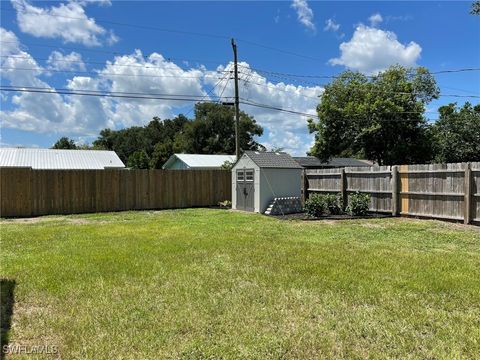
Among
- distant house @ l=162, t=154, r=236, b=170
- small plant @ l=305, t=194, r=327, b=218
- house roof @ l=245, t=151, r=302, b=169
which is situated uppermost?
distant house @ l=162, t=154, r=236, b=170

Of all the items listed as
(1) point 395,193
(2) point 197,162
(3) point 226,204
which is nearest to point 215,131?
(2) point 197,162

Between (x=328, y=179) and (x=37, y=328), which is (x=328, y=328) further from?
(x=328, y=179)

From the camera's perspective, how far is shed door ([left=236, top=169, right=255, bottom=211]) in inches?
607

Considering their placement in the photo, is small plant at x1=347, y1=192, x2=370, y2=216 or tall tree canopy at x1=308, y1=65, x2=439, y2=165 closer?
small plant at x1=347, y1=192, x2=370, y2=216

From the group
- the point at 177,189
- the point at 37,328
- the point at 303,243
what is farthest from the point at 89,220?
the point at 37,328

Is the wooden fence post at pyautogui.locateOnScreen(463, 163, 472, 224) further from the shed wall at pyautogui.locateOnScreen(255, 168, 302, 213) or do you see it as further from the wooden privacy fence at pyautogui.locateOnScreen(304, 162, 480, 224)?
the shed wall at pyautogui.locateOnScreen(255, 168, 302, 213)

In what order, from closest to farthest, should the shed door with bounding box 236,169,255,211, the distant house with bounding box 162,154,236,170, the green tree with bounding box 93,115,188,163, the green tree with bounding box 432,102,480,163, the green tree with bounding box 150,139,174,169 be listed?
the shed door with bounding box 236,169,255,211
the green tree with bounding box 432,102,480,163
the distant house with bounding box 162,154,236,170
the green tree with bounding box 150,139,174,169
the green tree with bounding box 93,115,188,163

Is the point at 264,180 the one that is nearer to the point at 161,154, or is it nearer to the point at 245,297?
the point at 245,297

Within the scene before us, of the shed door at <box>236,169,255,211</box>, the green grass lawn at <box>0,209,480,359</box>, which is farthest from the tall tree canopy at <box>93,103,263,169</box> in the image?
the green grass lawn at <box>0,209,480,359</box>

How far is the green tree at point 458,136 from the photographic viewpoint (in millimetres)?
22422

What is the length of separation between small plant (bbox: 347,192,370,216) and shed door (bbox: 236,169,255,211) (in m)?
3.77

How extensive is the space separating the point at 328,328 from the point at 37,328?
270 centimetres

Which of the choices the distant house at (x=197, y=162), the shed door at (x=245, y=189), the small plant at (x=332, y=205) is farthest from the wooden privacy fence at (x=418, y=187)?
the distant house at (x=197, y=162)

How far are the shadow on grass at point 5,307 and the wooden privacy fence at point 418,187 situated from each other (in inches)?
410
